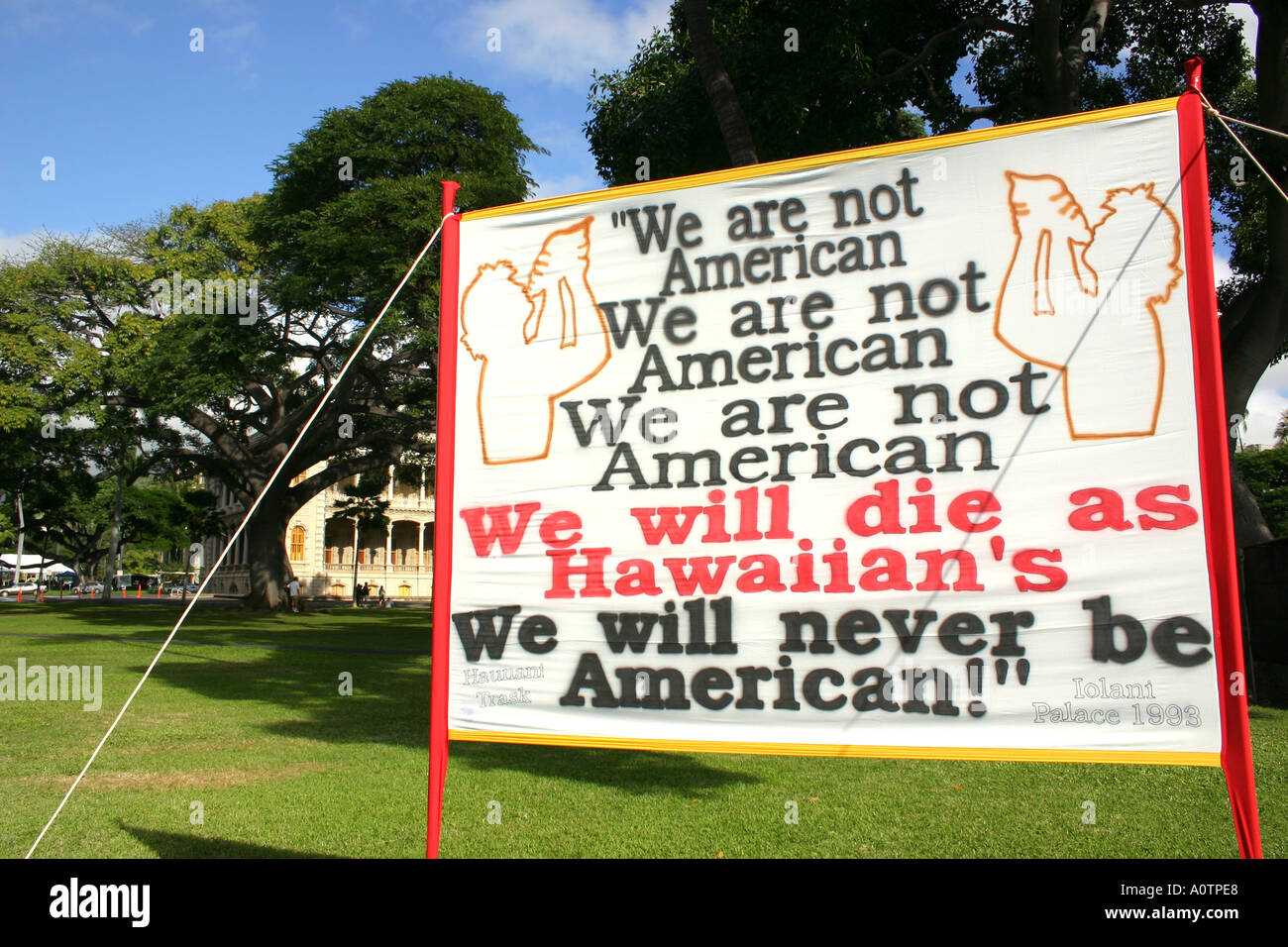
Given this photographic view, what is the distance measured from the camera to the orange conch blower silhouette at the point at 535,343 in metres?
4.88

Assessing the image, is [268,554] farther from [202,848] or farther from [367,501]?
[202,848]

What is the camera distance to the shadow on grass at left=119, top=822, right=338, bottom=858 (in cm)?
595

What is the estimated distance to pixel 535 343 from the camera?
497 cm

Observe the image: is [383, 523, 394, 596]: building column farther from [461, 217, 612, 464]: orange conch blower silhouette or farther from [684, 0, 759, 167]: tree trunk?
[461, 217, 612, 464]: orange conch blower silhouette

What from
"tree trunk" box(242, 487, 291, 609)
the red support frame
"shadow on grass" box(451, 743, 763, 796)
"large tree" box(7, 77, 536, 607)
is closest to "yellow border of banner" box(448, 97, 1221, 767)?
the red support frame

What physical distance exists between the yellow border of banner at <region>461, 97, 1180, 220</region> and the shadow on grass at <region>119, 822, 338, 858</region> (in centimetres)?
418

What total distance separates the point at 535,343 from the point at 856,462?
1.79 m

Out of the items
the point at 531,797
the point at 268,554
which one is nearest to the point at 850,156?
the point at 531,797

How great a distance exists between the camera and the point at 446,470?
16.0 feet

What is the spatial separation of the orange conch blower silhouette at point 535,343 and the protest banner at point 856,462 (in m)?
0.02

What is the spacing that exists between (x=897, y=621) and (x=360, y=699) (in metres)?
11.2
